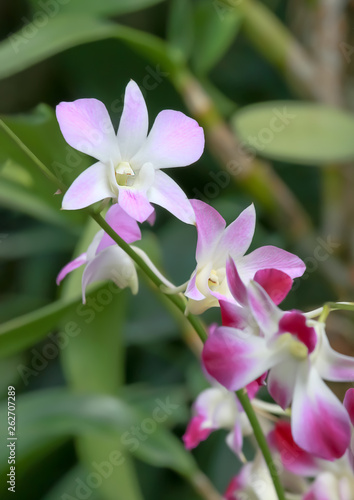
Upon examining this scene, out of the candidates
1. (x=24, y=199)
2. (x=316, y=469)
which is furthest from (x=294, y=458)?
(x=24, y=199)

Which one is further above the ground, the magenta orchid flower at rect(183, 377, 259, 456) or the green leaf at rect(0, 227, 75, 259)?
the magenta orchid flower at rect(183, 377, 259, 456)

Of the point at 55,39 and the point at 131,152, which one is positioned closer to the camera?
the point at 131,152

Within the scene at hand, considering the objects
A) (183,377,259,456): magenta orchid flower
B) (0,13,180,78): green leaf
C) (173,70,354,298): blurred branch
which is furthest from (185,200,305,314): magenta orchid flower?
(173,70,354,298): blurred branch

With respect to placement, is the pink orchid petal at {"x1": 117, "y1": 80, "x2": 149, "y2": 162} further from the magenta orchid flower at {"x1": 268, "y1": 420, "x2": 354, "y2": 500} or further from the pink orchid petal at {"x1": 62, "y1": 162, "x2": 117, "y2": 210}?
the magenta orchid flower at {"x1": 268, "y1": 420, "x2": 354, "y2": 500}

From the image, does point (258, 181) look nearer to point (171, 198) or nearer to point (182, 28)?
point (182, 28)

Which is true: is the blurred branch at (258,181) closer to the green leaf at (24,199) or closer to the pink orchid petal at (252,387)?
the green leaf at (24,199)

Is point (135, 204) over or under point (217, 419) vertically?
over

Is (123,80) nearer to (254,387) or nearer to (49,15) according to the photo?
(49,15)

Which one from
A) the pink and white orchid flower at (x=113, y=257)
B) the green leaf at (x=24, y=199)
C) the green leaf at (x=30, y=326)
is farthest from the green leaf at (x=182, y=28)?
the pink and white orchid flower at (x=113, y=257)
